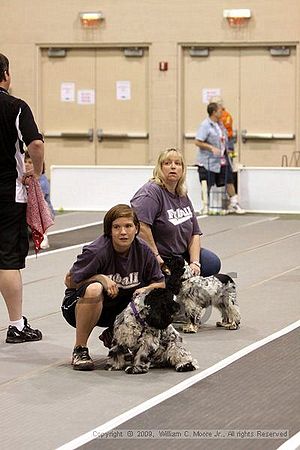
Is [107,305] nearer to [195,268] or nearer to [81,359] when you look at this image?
[81,359]

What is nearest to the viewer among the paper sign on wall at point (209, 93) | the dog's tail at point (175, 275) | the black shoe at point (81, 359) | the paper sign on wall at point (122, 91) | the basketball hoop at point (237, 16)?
the black shoe at point (81, 359)

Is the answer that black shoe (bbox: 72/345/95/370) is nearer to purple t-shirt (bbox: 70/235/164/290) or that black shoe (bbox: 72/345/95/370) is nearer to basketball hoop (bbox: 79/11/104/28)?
purple t-shirt (bbox: 70/235/164/290)

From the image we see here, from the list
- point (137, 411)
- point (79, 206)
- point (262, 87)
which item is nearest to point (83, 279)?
point (137, 411)

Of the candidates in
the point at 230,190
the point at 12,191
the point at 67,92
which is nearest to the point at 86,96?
→ the point at 67,92

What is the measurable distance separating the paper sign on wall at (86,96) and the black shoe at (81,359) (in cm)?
1475

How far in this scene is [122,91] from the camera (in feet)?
69.4

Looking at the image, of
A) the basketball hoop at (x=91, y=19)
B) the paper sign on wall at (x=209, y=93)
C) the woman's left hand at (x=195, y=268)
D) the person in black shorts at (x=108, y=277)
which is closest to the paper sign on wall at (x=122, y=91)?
the basketball hoop at (x=91, y=19)

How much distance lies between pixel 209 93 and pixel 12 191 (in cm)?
1337

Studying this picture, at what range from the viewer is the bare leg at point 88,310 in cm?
668

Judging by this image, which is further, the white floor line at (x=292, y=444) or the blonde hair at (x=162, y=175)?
the blonde hair at (x=162, y=175)

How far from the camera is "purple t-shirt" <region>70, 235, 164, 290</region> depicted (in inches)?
269

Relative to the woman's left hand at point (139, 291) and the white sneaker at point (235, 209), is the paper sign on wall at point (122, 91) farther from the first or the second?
the woman's left hand at point (139, 291)

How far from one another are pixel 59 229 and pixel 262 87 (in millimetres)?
7057

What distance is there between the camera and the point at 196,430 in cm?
552
